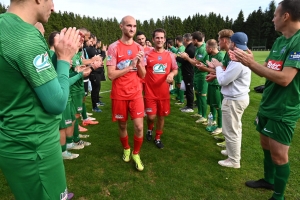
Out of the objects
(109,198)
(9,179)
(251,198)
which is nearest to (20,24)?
(9,179)

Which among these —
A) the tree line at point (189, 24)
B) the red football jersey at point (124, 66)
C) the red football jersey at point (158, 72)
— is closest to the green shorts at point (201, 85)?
the red football jersey at point (158, 72)

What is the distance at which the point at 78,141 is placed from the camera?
4.80 m

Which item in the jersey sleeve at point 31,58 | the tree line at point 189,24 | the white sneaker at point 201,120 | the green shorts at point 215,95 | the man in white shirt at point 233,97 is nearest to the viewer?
the jersey sleeve at point 31,58

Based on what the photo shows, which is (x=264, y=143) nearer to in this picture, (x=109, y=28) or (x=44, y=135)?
(x=44, y=135)

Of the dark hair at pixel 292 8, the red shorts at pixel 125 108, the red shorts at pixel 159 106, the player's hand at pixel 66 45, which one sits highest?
the dark hair at pixel 292 8

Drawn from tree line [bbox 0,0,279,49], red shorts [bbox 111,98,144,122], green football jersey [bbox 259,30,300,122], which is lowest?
red shorts [bbox 111,98,144,122]

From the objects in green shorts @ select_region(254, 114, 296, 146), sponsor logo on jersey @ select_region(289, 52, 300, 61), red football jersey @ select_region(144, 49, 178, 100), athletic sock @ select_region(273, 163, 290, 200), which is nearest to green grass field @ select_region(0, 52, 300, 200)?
athletic sock @ select_region(273, 163, 290, 200)

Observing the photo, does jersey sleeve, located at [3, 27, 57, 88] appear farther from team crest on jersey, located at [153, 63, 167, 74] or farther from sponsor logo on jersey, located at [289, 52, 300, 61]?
team crest on jersey, located at [153, 63, 167, 74]

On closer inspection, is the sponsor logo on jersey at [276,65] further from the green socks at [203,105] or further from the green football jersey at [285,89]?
the green socks at [203,105]

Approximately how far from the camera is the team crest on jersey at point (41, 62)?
1275 mm

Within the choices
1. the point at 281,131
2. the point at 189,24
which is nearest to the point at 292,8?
the point at 281,131

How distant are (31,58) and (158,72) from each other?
11.8 feet

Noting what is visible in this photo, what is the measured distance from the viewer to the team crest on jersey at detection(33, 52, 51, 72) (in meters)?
1.28

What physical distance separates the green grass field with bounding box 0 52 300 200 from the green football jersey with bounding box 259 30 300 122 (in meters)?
1.35
